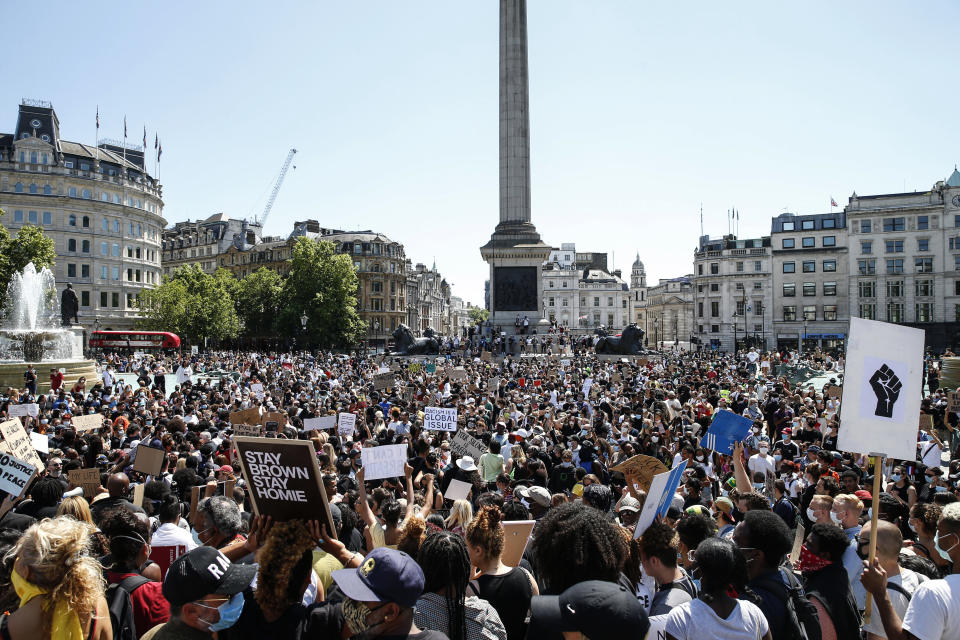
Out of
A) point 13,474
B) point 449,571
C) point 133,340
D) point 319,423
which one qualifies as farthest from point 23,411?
point 133,340

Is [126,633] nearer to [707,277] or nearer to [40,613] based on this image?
[40,613]

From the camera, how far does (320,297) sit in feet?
243

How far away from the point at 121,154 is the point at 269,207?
57.5 m

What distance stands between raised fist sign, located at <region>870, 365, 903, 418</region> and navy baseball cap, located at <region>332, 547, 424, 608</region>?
3316 mm

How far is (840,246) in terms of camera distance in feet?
279

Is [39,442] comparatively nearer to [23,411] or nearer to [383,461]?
[383,461]

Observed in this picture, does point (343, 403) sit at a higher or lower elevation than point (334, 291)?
lower

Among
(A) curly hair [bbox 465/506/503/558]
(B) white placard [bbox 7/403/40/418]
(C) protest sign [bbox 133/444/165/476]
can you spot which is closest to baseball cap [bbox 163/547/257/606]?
(A) curly hair [bbox 465/506/503/558]

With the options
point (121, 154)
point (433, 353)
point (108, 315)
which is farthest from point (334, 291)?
point (121, 154)

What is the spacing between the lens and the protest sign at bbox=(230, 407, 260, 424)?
45.0 ft

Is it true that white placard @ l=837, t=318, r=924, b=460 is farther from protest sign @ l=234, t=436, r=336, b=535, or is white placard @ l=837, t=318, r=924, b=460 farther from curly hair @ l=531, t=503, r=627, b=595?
protest sign @ l=234, t=436, r=336, b=535

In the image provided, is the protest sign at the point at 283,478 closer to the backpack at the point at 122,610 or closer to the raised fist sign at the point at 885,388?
the backpack at the point at 122,610

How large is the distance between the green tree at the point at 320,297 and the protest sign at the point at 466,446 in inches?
2588

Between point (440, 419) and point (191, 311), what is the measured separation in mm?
64182
